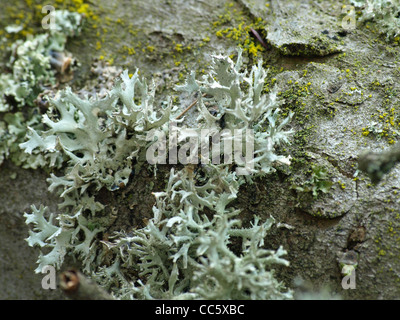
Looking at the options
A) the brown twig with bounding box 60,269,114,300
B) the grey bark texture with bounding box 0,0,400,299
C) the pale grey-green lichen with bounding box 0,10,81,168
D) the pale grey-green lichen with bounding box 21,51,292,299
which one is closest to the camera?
the brown twig with bounding box 60,269,114,300

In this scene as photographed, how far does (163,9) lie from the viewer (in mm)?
2805

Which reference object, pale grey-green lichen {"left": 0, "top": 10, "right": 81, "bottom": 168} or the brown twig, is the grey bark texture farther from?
the brown twig

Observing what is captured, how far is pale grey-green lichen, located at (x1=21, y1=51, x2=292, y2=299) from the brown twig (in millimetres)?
328

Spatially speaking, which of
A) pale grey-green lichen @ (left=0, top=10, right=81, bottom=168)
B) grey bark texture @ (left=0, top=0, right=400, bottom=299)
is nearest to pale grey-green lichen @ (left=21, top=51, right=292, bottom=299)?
grey bark texture @ (left=0, top=0, right=400, bottom=299)

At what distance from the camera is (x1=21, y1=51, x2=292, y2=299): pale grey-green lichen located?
5.79 ft

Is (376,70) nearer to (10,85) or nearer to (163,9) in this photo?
(163,9)

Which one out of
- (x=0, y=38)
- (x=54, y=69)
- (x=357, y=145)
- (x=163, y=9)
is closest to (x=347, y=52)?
(x=357, y=145)

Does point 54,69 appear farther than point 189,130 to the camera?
Yes

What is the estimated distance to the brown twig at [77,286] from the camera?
5.17 ft

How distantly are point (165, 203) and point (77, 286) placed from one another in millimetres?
682

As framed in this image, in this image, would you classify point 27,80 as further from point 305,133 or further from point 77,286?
point 305,133

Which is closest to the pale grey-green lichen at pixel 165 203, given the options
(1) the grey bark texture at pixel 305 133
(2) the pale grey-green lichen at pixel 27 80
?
(1) the grey bark texture at pixel 305 133
